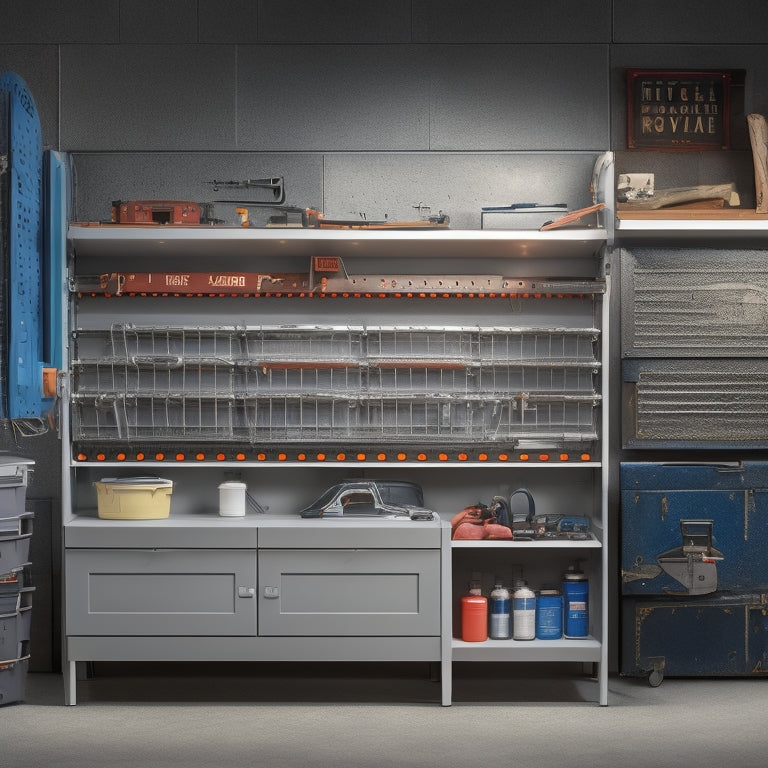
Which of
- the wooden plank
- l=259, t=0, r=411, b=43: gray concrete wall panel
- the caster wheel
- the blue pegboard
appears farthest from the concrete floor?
l=259, t=0, r=411, b=43: gray concrete wall panel

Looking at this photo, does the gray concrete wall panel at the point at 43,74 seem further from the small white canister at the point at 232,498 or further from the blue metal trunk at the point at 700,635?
the blue metal trunk at the point at 700,635

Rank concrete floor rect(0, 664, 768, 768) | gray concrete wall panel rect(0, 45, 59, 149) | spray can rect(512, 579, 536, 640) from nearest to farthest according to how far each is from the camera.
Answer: concrete floor rect(0, 664, 768, 768) < spray can rect(512, 579, 536, 640) < gray concrete wall panel rect(0, 45, 59, 149)

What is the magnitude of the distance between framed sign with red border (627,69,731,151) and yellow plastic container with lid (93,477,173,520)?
3001 mm

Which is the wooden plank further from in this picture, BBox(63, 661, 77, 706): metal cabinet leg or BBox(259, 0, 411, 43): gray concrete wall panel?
BBox(63, 661, 77, 706): metal cabinet leg

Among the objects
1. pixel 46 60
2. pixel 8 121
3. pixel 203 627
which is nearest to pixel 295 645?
pixel 203 627

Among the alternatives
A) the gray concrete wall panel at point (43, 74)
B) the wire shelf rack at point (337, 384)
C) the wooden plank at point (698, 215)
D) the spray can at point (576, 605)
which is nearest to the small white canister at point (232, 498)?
the wire shelf rack at point (337, 384)

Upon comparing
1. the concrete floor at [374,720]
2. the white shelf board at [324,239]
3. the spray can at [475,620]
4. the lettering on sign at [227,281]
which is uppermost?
the white shelf board at [324,239]

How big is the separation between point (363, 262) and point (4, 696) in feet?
8.97

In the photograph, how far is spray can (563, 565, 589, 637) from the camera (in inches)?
205

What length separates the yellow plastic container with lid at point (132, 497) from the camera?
5.05 metres

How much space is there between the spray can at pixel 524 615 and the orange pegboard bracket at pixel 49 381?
9.06 ft

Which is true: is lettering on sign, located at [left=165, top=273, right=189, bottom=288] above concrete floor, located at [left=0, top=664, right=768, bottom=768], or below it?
above

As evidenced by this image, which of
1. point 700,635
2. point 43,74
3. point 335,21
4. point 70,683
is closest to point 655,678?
point 700,635

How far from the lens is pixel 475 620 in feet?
16.8
